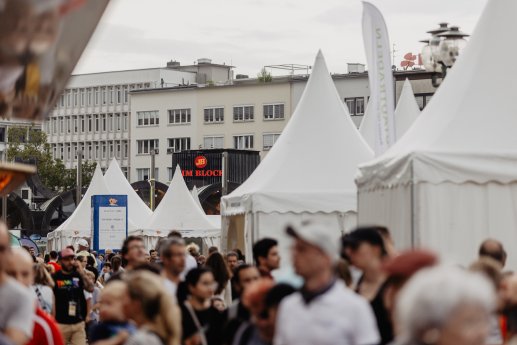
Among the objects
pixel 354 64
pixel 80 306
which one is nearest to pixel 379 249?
pixel 80 306

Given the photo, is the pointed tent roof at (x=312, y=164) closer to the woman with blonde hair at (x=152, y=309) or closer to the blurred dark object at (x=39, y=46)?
the blurred dark object at (x=39, y=46)

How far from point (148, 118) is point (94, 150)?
15674 millimetres

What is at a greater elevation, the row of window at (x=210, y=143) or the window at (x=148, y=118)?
the window at (x=148, y=118)

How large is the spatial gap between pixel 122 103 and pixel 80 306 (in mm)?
121989

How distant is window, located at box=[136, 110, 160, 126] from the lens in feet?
427

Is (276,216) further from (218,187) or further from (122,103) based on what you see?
(122,103)

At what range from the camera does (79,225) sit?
5056 centimetres

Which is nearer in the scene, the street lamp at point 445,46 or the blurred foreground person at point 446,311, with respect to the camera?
the blurred foreground person at point 446,311

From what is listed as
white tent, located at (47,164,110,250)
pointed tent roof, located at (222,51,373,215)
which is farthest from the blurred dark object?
white tent, located at (47,164,110,250)

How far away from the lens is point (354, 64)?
12256 centimetres

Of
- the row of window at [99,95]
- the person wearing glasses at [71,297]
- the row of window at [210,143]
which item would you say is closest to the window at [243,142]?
the row of window at [210,143]

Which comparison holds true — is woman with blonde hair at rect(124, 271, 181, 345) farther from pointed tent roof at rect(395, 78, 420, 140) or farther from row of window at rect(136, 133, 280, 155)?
row of window at rect(136, 133, 280, 155)

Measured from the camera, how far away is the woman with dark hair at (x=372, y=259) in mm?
8758

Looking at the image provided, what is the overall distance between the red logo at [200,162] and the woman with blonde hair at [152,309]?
10584 centimetres
